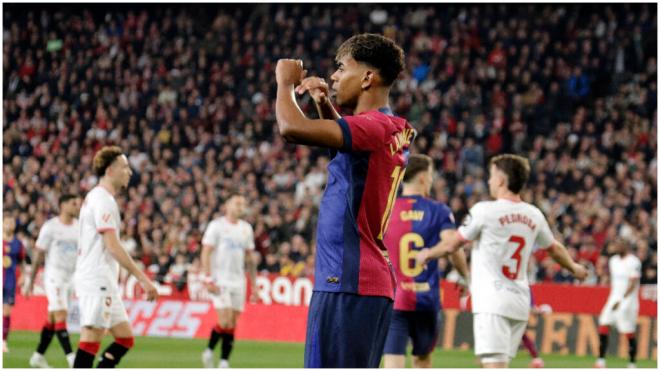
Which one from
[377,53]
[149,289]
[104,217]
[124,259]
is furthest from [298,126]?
[104,217]

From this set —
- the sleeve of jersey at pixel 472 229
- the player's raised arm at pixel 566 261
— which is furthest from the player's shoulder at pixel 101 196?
the player's raised arm at pixel 566 261

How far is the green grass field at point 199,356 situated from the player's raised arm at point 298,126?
885cm

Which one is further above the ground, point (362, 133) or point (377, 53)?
point (377, 53)

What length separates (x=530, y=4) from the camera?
29.2 metres

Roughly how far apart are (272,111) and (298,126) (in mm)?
22951

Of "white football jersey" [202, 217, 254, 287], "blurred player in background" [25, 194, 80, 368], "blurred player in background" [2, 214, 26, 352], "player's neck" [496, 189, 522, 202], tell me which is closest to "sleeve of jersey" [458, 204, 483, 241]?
"player's neck" [496, 189, 522, 202]

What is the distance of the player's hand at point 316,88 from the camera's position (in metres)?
4.82

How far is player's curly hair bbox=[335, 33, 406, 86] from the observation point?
486 cm

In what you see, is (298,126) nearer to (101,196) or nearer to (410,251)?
(101,196)

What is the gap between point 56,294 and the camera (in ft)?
44.0

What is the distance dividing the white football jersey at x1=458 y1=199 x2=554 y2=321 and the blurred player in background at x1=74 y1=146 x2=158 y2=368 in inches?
111

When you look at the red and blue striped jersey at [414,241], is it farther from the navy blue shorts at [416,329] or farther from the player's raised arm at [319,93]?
the player's raised arm at [319,93]

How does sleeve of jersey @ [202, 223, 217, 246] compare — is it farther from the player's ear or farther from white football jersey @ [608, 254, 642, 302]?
the player's ear

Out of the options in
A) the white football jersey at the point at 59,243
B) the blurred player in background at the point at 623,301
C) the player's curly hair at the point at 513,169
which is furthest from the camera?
the blurred player in background at the point at 623,301
